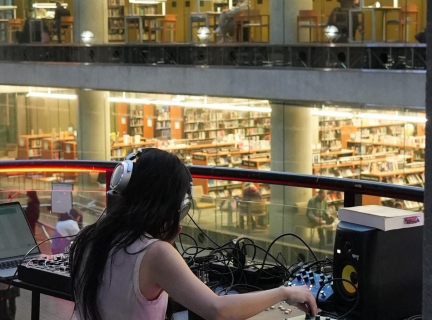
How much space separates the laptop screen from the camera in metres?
3.27

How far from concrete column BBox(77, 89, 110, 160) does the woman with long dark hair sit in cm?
1525

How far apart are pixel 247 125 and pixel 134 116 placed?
9.02 feet

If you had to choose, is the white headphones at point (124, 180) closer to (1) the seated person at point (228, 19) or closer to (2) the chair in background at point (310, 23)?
(2) the chair in background at point (310, 23)

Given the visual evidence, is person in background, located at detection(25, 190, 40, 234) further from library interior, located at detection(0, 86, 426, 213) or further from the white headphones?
library interior, located at detection(0, 86, 426, 213)

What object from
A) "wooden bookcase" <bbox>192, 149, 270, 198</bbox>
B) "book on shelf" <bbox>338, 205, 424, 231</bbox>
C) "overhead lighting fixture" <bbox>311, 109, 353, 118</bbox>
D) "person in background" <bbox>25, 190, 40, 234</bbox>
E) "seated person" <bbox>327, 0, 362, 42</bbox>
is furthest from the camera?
"wooden bookcase" <bbox>192, 149, 270, 198</bbox>

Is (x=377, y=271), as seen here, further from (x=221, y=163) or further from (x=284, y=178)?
(x=221, y=163)

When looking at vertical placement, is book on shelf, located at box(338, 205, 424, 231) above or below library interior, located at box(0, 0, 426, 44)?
below

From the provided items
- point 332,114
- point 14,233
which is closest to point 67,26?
point 332,114

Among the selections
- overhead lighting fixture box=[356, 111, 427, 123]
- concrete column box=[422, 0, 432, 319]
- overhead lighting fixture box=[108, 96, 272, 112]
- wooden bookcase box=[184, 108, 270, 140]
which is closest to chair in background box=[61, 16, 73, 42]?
overhead lighting fixture box=[108, 96, 272, 112]

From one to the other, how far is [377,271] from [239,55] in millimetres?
12145

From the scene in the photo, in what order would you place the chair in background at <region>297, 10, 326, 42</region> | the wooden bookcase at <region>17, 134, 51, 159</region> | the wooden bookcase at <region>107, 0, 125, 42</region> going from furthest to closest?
the wooden bookcase at <region>17, 134, 51, 159</region>
the wooden bookcase at <region>107, 0, 125, 42</region>
the chair in background at <region>297, 10, 326, 42</region>

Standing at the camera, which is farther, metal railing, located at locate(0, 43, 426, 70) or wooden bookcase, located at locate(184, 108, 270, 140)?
wooden bookcase, located at locate(184, 108, 270, 140)

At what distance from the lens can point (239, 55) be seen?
1438cm

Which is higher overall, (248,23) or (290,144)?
(248,23)
